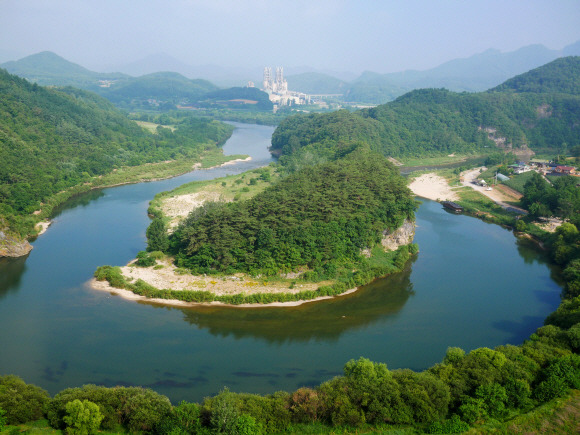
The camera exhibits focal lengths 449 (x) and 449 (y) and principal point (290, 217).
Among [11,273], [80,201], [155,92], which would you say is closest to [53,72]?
[155,92]

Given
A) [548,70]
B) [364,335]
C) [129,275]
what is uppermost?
[548,70]

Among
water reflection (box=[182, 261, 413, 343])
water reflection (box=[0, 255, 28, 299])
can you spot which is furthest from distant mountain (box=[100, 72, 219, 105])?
water reflection (box=[182, 261, 413, 343])

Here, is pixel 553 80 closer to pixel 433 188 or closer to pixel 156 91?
pixel 433 188

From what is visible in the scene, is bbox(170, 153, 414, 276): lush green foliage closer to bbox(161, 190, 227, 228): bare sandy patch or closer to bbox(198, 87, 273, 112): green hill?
bbox(161, 190, 227, 228): bare sandy patch

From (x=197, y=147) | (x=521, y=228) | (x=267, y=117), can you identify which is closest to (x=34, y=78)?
(x=267, y=117)

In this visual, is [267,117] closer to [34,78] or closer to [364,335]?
[34,78]

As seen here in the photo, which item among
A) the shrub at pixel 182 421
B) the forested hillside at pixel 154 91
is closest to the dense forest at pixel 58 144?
the shrub at pixel 182 421
